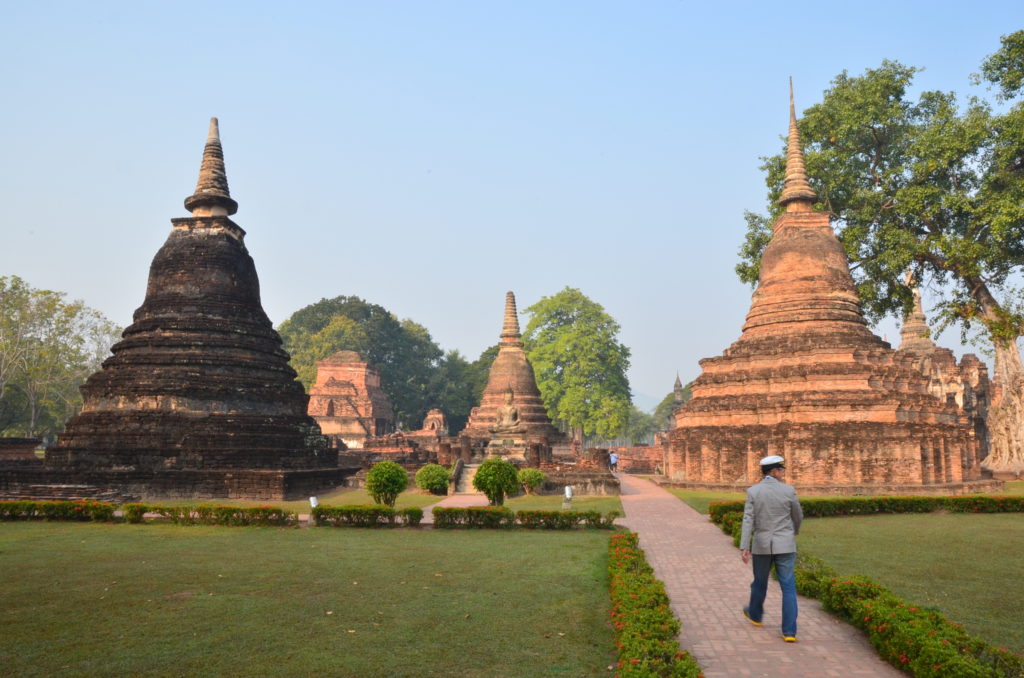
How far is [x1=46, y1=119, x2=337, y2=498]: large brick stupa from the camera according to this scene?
65.0 feet

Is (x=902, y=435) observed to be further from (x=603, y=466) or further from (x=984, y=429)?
(x=984, y=429)

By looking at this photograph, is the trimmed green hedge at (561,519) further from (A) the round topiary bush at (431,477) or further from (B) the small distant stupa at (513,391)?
(B) the small distant stupa at (513,391)

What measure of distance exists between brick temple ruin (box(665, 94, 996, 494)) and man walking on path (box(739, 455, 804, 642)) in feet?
49.6

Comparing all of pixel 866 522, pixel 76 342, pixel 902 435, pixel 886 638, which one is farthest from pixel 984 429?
pixel 76 342

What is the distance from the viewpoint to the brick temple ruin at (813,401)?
20.9 metres

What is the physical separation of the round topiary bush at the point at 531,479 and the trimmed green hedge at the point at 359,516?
318 inches

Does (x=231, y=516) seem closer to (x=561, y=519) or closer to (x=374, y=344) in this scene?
(x=561, y=519)

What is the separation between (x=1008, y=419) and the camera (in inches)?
1098

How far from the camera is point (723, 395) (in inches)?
945

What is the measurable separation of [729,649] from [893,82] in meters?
30.7

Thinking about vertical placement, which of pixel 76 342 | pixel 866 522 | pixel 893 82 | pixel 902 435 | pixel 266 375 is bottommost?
pixel 866 522

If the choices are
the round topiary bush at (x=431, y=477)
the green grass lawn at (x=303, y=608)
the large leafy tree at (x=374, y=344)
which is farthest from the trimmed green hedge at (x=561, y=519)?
the large leafy tree at (x=374, y=344)

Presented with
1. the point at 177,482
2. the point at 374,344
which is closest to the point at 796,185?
the point at 177,482

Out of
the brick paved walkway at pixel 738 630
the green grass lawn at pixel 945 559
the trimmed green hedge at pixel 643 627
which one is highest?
the trimmed green hedge at pixel 643 627
